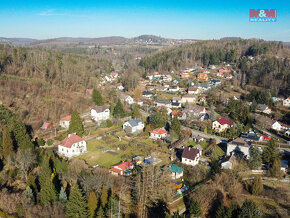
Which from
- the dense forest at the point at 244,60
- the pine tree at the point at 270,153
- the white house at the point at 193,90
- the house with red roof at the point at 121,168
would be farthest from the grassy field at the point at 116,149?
the dense forest at the point at 244,60

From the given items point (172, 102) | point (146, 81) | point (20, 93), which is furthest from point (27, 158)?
point (146, 81)

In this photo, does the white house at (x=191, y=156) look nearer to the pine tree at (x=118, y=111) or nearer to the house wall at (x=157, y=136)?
the house wall at (x=157, y=136)

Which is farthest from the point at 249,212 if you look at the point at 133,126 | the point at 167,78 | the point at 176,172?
the point at 167,78

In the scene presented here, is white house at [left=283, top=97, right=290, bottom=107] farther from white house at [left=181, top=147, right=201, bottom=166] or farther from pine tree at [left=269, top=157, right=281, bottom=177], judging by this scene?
white house at [left=181, top=147, right=201, bottom=166]

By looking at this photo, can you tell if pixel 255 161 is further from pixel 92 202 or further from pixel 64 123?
pixel 64 123

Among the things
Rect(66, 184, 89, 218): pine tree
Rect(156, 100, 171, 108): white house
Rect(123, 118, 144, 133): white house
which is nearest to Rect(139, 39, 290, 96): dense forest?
Rect(156, 100, 171, 108): white house

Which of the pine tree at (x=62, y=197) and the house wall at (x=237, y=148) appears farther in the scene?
the house wall at (x=237, y=148)

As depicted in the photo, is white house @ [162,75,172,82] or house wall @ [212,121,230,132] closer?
house wall @ [212,121,230,132]
